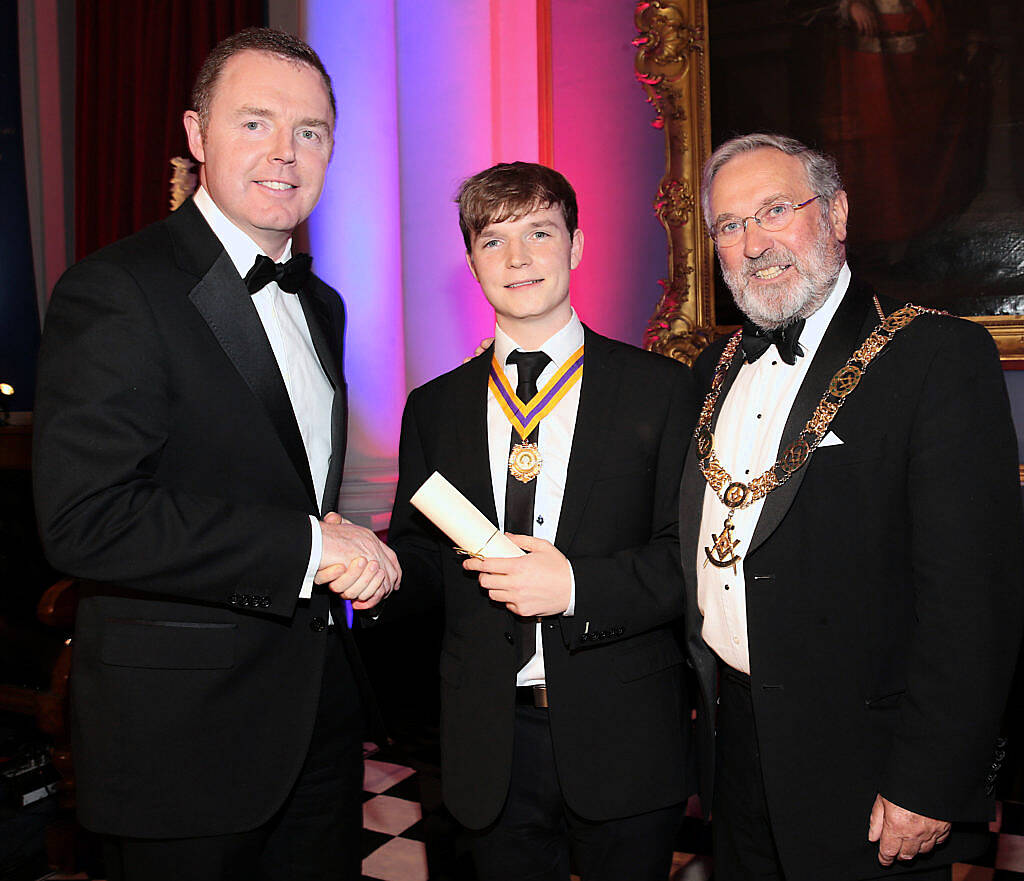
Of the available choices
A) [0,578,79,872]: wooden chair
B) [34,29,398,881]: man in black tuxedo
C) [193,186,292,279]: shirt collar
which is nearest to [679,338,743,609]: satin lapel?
[34,29,398,881]: man in black tuxedo

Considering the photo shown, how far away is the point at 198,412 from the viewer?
1916 millimetres

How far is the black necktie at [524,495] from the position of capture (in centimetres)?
211

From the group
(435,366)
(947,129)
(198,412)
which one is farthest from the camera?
(435,366)

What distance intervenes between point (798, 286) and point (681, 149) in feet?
8.12

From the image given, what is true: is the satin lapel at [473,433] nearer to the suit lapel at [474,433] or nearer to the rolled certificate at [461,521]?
the suit lapel at [474,433]

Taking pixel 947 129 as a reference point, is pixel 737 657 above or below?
below

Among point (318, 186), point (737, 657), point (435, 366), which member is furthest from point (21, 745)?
point (737, 657)

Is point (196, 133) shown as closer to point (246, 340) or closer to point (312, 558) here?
point (246, 340)

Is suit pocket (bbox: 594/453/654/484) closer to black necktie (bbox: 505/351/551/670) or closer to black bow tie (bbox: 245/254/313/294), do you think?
black necktie (bbox: 505/351/551/670)

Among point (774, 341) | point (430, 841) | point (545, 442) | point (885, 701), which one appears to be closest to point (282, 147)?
point (545, 442)

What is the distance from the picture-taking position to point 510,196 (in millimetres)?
2268

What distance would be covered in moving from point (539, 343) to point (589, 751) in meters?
0.99

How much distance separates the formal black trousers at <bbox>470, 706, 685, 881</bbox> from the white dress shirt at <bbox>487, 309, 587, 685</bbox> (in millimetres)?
166

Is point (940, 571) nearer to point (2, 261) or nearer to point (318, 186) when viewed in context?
point (318, 186)
